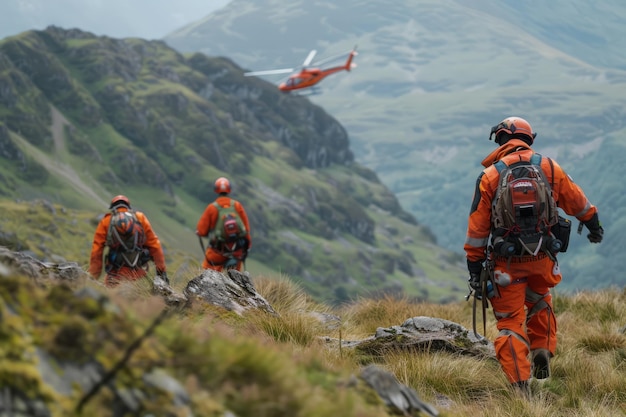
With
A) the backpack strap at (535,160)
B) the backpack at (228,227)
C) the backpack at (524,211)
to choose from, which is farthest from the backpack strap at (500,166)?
the backpack at (228,227)

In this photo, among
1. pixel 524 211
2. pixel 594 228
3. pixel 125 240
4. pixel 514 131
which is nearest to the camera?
pixel 524 211

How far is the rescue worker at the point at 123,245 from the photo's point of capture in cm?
1298

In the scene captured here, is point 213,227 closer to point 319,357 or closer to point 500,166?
point 500,166

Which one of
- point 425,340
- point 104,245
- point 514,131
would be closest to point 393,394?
point 425,340

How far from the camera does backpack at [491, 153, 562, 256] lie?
26.5ft

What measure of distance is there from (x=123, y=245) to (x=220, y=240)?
360 cm

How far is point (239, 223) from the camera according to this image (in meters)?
16.4

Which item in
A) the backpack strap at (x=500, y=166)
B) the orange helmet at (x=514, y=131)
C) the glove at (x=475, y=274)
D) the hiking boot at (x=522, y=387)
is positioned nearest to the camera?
the hiking boot at (x=522, y=387)

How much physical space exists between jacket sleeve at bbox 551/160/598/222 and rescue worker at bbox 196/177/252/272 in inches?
352

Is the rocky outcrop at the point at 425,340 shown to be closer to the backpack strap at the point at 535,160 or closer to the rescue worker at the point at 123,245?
the backpack strap at the point at 535,160

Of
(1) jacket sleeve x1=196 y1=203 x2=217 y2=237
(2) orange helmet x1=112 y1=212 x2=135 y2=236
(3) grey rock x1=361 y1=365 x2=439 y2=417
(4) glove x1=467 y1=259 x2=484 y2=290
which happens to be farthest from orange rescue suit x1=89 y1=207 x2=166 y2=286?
(3) grey rock x1=361 y1=365 x2=439 y2=417

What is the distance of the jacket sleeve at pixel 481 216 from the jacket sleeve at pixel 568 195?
0.78 metres

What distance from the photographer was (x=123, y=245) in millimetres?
13008

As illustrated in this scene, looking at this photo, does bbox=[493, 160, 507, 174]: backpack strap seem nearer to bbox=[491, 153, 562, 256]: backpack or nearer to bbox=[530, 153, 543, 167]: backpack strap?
bbox=[491, 153, 562, 256]: backpack
